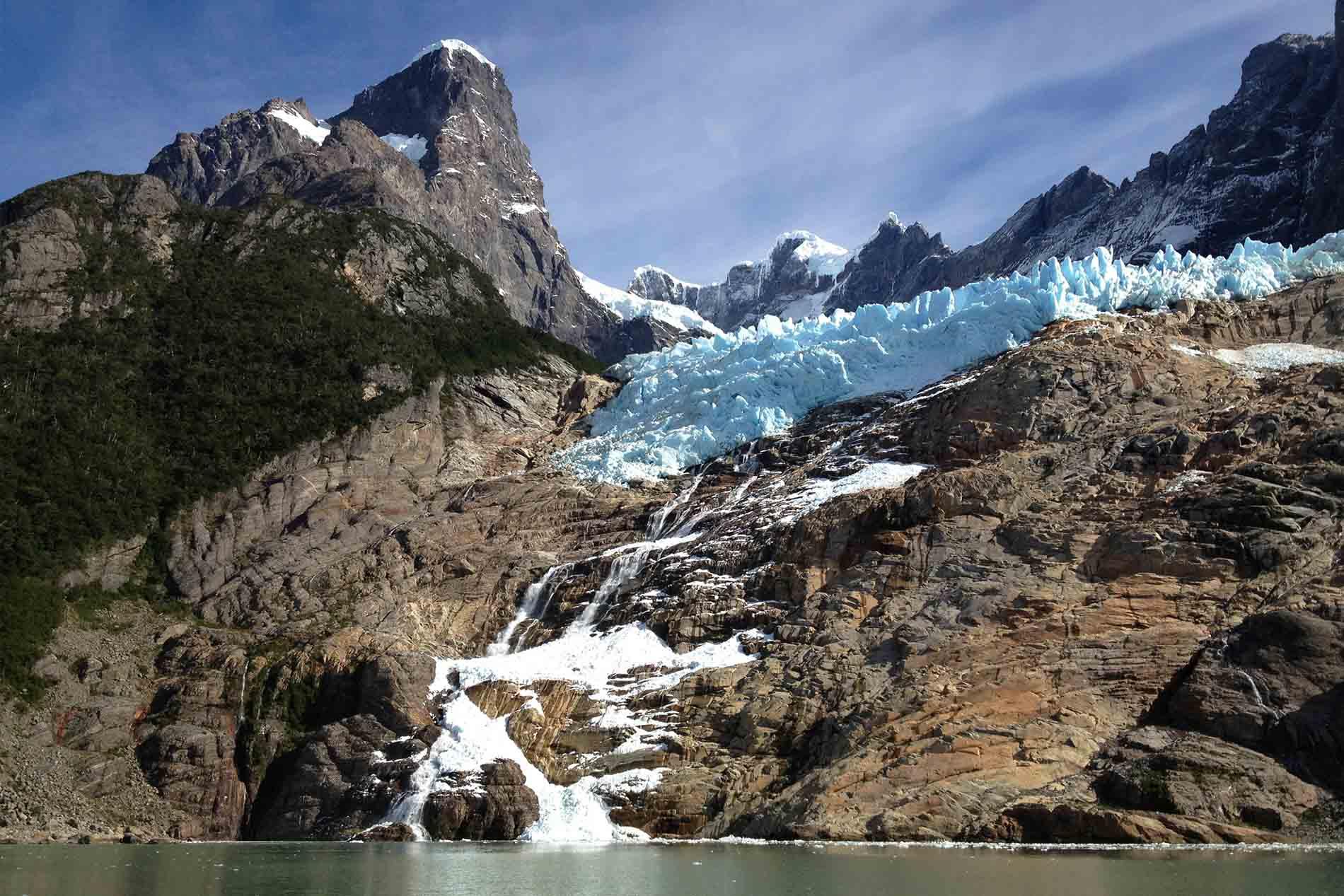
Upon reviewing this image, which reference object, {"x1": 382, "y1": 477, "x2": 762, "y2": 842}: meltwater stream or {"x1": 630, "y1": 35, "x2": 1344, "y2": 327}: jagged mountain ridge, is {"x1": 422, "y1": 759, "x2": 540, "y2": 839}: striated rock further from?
{"x1": 630, "y1": 35, "x2": 1344, "y2": 327}: jagged mountain ridge

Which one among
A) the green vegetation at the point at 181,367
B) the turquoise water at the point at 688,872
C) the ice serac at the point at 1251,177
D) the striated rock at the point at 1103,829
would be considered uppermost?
the ice serac at the point at 1251,177

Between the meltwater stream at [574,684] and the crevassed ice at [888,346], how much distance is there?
63.0 ft

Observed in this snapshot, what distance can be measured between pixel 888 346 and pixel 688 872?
68.8 m

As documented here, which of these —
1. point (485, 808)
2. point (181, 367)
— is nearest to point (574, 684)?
point (485, 808)

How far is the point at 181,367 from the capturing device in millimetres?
105250

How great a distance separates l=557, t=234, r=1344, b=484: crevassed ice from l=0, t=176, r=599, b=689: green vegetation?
20390 mm

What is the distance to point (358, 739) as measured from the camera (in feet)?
235

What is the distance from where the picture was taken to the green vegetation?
3467 inches

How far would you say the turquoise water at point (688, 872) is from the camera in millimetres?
38250

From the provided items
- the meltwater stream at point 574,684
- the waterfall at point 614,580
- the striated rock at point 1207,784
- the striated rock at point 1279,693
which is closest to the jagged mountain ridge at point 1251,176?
the waterfall at point 614,580

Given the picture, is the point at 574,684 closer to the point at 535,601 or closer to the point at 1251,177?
the point at 535,601

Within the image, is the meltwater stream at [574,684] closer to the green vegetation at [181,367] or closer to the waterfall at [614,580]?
the waterfall at [614,580]

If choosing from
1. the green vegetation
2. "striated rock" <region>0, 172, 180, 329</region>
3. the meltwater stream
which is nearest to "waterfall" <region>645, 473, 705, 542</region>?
the meltwater stream

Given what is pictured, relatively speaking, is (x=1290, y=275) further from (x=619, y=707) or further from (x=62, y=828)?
(x=62, y=828)
